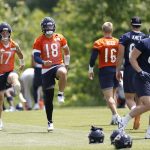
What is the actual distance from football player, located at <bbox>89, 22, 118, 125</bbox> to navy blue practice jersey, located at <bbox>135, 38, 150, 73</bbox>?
4.27 m

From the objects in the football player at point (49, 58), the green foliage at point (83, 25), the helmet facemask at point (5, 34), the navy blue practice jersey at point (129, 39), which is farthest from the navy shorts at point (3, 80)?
the green foliage at point (83, 25)

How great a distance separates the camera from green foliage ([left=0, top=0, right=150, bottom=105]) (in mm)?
39812

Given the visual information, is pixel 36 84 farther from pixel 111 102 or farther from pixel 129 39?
pixel 129 39

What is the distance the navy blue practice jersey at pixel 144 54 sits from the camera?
1520cm

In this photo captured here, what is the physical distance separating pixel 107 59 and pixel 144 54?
4397mm

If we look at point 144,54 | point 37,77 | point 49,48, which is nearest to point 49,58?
point 49,48

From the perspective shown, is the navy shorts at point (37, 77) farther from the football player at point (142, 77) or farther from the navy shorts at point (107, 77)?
the football player at point (142, 77)

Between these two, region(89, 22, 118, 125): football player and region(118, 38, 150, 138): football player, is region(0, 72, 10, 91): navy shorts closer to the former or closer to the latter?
region(89, 22, 118, 125): football player

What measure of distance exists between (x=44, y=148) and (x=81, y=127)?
183 inches

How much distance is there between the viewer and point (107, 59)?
776 inches

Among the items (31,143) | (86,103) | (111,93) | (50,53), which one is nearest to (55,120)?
(111,93)

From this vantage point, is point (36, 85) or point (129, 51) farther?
point (36, 85)

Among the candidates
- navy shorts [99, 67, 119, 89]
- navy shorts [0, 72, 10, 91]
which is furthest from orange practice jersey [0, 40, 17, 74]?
navy shorts [99, 67, 119, 89]

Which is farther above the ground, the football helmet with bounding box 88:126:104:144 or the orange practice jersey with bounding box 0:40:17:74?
the orange practice jersey with bounding box 0:40:17:74
